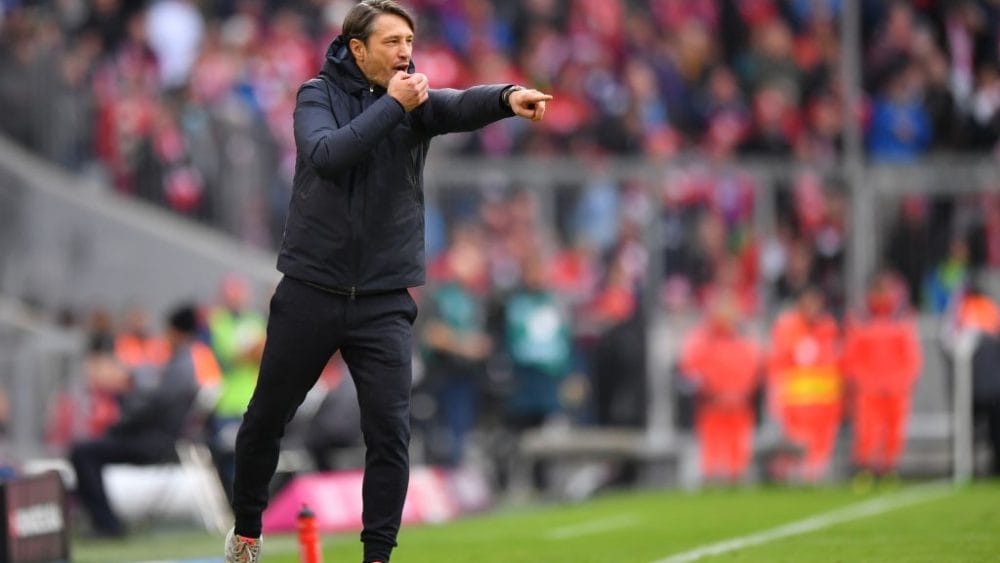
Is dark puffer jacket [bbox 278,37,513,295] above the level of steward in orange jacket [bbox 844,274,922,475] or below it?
above

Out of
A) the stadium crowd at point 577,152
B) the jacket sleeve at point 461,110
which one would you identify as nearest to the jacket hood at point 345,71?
the jacket sleeve at point 461,110

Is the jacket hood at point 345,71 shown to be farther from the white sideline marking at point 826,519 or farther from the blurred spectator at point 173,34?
the blurred spectator at point 173,34

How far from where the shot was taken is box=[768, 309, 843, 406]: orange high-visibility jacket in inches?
818

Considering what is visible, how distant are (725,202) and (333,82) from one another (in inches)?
547

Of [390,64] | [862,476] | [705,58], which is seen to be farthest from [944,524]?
[705,58]

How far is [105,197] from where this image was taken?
22203 millimetres

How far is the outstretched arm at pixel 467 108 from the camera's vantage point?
825 centimetres

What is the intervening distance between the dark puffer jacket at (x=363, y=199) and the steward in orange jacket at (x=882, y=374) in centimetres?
1249

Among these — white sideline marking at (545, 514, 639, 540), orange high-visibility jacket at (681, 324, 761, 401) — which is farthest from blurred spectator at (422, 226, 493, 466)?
white sideline marking at (545, 514, 639, 540)

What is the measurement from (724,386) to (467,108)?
12.7 meters

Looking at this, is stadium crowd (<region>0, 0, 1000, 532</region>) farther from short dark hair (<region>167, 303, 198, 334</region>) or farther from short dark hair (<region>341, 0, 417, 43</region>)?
short dark hair (<region>341, 0, 417, 43</region>)

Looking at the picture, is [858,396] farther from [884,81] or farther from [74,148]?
[74,148]

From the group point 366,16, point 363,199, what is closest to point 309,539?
point 363,199

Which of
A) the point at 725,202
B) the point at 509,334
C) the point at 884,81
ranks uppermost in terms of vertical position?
the point at 884,81
